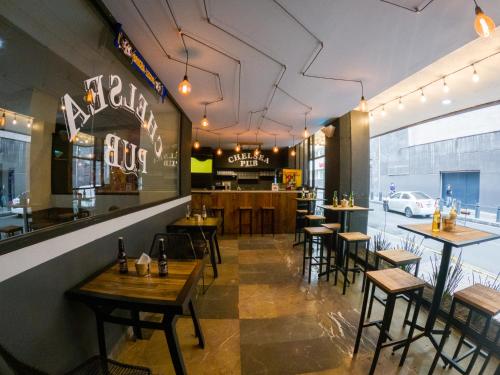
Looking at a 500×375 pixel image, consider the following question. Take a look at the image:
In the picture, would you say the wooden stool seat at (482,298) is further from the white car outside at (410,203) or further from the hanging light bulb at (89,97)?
the hanging light bulb at (89,97)

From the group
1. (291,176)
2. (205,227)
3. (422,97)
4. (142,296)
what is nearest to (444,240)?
(142,296)

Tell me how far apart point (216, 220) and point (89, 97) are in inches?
92.4

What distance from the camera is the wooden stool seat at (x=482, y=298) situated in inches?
55.7

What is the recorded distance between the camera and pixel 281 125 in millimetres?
5730

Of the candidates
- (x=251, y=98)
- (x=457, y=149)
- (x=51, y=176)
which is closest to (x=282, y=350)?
(x=51, y=176)

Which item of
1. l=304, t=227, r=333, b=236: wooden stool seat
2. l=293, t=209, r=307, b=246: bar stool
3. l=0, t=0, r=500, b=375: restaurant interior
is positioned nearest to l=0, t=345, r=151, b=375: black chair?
l=0, t=0, r=500, b=375: restaurant interior

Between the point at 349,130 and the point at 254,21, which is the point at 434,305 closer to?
the point at 254,21

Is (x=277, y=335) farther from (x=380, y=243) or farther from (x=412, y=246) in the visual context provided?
(x=380, y=243)

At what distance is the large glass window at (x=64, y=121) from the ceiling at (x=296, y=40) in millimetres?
474

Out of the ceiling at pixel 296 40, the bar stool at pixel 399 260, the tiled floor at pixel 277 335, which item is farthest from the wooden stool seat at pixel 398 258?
the ceiling at pixel 296 40

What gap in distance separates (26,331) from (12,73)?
1.37 m

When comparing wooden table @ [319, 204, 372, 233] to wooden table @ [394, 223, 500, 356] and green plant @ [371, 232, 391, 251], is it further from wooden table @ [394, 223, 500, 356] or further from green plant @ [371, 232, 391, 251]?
wooden table @ [394, 223, 500, 356]

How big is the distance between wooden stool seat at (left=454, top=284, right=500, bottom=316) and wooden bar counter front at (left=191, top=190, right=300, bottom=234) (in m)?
4.54

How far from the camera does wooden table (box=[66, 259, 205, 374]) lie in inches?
50.6
